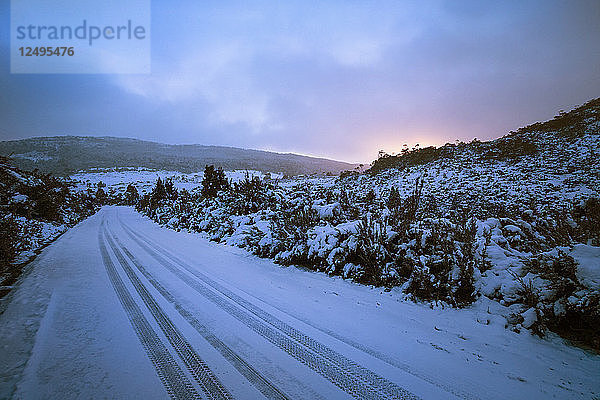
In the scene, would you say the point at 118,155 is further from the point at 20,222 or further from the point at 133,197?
the point at 20,222

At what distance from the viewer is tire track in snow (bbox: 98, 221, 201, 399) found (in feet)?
6.25

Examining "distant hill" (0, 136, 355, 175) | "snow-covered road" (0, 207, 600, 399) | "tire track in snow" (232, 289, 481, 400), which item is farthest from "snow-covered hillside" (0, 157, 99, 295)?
"distant hill" (0, 136, 355, 175)

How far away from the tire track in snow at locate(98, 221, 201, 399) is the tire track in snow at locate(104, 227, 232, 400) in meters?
0.08

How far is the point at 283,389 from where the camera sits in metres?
1.94

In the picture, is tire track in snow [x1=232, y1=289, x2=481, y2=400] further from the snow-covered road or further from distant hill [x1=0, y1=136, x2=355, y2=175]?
distant hill [x1=0, y1=136, x2=355, y2=175]

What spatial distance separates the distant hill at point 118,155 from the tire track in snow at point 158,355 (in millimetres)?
49095

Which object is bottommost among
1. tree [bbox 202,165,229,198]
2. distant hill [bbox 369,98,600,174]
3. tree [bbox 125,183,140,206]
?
tree [bbox 125,183,140,206]

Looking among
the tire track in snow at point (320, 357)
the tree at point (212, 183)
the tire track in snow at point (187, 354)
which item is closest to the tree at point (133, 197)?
the tree at point (212, 183)

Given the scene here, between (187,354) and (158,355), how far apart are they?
0.90 feet

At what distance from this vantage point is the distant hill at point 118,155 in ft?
207

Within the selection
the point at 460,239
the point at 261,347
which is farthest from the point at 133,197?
the point at 460,239

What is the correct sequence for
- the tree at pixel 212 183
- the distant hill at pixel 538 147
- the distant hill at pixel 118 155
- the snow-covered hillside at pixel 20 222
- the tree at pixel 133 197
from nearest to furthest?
the snow-covered hillside at pixel 20 222, the tree at pixel 212 183, the distant hill at pixel 538 147, the tree at pixel 133 197, the distant hill at pixel 118 155

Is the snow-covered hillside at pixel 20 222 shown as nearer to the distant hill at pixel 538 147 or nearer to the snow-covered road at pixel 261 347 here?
Result: the snow-covered road at pixel 261 347

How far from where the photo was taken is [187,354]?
2.35 metres
